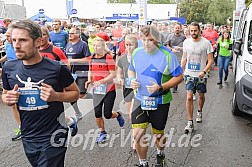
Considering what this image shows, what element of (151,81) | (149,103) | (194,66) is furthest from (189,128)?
(151,81)

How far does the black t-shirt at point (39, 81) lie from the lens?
2.60 meters

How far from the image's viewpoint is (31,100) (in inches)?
103

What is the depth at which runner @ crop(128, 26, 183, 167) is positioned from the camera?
368 centimetres

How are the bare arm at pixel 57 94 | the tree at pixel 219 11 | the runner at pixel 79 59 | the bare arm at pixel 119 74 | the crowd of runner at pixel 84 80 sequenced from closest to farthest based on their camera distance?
1. the bare arm at pixel 57 94
2. the crowd of runner at pixel 84 80
3. the bare arm at pixel 119 74
4. the runner at pixel 79 59
5. the tree at pixel 219 11

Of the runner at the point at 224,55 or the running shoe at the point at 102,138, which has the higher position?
the runner at the point at 224,55

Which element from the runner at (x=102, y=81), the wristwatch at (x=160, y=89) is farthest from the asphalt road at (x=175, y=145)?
the wristwatch at (x=160, y=89)

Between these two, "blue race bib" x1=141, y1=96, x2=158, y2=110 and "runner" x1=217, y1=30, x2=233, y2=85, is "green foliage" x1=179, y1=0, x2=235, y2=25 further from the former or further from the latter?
"blue race bib" x1=141, y1=96, x2=158, y2=110

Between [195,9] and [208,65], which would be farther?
[195,9]

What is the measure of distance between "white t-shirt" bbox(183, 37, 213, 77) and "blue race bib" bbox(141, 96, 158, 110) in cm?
215

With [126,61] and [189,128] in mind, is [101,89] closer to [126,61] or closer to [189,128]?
[126,61]

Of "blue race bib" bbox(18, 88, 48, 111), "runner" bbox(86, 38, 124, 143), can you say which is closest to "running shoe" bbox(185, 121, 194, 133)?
"runner" bbox(86, 38, 124, 143)

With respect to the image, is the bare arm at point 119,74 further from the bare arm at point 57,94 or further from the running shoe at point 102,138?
the bare arm at point 57,94

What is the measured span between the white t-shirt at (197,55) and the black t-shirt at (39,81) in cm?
334

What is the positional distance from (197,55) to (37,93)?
371cm
